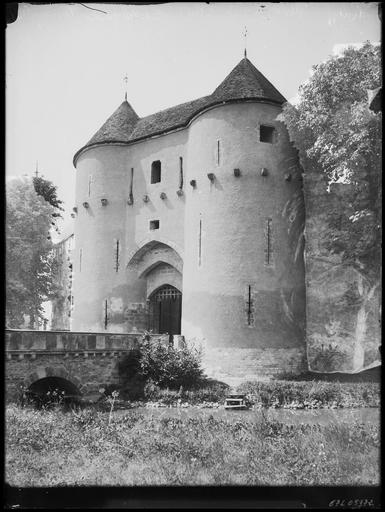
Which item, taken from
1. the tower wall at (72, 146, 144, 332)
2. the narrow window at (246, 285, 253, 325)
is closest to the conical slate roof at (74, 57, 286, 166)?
the tower wall at (72, 146, 144, 332)

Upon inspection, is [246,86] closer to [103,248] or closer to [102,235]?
[102,235]

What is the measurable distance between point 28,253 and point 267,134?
11419mm

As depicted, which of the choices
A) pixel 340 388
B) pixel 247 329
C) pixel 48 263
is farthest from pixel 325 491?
pixel 48 263

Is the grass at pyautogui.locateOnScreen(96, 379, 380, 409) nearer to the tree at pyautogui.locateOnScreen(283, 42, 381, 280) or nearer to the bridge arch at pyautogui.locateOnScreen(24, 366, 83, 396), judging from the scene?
the bridge arch at pyautogui.locateOnScreen(24, 366, 83, 396)

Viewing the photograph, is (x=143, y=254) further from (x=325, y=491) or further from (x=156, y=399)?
(x=325, y=491)

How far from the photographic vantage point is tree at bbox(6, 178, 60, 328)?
71.9 ft

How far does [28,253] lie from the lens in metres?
22.0

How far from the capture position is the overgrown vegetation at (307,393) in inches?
588

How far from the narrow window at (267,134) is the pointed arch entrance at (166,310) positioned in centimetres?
757

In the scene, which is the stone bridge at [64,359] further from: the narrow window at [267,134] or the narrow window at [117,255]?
the narrow window at [267,134]

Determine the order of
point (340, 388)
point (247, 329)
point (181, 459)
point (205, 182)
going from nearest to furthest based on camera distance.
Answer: point (181, 459) < point (340, 388) < point (247, 329) < point (205, 182)

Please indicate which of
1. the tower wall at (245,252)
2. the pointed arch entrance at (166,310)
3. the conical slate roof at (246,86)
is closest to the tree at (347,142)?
the conical slate roof at (246,86)

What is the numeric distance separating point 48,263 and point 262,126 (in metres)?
11.8

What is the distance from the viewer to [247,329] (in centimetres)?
1825
